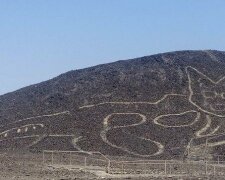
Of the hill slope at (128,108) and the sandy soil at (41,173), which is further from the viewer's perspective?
the hill slope at (128,108)

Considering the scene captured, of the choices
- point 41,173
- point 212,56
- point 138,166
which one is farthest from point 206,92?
point 41,173

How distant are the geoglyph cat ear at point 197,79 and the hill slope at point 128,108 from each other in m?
0.03

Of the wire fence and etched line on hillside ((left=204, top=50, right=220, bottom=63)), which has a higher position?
etched line on hillside ((left=204, top=50, right=220, bottom=63))

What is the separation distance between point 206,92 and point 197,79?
14.1 feet

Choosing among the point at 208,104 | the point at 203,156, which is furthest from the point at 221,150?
the point at 208,104

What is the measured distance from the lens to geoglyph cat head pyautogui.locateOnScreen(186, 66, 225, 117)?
8406 centimetres

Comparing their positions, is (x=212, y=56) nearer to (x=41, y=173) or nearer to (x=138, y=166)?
(x=138, y=166)

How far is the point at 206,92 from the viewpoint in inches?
3479

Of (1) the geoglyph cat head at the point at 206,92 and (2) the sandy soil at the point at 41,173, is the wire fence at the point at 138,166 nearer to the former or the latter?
(2) the sandy soil at the point at 41,173

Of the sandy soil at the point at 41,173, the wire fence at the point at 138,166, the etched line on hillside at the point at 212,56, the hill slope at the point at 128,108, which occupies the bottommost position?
the sandy soil at the point at 41,173

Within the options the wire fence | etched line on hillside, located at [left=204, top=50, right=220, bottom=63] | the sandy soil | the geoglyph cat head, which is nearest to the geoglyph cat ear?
the geoglyph cat head

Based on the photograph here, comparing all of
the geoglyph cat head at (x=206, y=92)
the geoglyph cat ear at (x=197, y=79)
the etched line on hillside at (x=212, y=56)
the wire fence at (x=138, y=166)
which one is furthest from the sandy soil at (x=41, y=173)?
the etched line on hillside at (x=212, y=56)

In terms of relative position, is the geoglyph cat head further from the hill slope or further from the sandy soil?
the sandy soil

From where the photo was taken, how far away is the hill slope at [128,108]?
7406 cm
